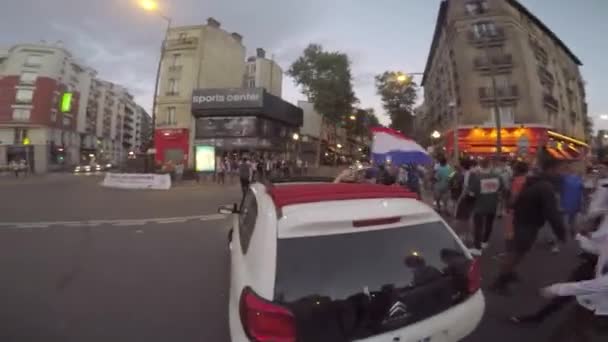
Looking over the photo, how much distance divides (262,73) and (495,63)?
3022cm

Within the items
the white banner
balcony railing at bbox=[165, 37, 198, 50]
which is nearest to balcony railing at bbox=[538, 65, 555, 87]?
the white banner

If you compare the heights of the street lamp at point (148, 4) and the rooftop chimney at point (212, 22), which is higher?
the rooftop chimney at point (212, 22)

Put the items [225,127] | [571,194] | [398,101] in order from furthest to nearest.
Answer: [398,101], [225,127], [571,194]

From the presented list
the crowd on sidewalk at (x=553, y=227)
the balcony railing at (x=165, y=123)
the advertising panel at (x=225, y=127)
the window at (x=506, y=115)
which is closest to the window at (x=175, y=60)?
the balcony railing at (x=165, y=123)

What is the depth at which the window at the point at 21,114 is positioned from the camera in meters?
48.6

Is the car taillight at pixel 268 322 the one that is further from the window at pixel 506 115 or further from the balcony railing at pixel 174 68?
the balcony railing at pixel 174 68

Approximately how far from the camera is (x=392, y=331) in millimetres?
1846

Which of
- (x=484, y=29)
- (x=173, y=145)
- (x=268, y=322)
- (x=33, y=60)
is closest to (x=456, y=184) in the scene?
(x=268, y=322)

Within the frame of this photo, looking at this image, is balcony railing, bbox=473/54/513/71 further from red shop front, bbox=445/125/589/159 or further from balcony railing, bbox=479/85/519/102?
red shop front, bbox=445/125/589/159

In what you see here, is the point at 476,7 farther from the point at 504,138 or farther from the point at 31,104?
the point at 31,104

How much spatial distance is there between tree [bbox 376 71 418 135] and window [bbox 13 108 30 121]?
50.6m

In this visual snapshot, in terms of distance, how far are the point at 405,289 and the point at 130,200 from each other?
46.3ft

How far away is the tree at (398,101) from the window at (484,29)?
12.2 meters

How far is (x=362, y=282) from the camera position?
1838 mm
